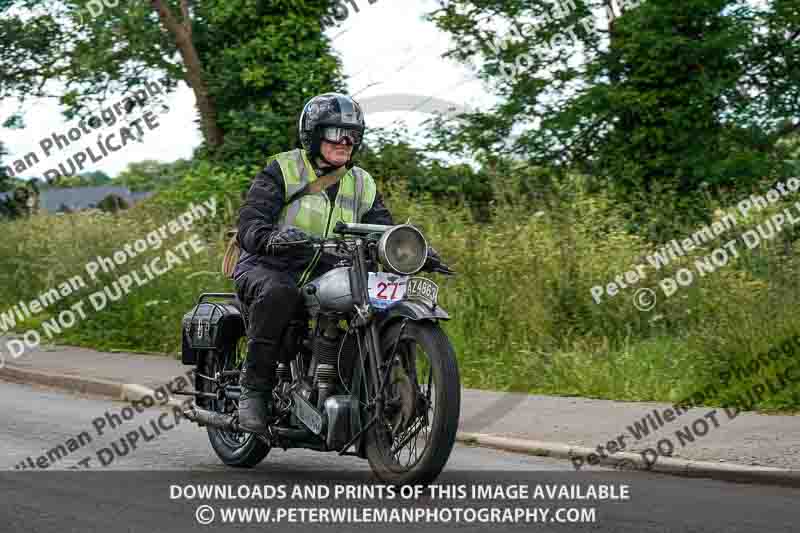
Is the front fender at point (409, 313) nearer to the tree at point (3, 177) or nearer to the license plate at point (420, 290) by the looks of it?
the license plate at point (420, 290)

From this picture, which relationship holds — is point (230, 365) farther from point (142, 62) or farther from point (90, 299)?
point (142, 62)

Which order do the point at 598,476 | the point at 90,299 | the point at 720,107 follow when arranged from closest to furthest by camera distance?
the point at 598,476, the point at 90,299, the point at 720,107

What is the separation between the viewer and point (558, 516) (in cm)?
680

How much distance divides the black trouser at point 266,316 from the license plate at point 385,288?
598 millimetres

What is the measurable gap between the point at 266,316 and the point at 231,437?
140 cm

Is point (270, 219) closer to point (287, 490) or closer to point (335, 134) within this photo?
point (335, 134)

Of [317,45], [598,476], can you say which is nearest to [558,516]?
[598,476]

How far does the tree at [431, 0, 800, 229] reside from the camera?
20547mm

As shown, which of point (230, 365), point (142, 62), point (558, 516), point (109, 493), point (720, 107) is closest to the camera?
point (558, 516)

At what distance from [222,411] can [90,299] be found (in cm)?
1092

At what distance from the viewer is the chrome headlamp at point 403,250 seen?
7.23 m
